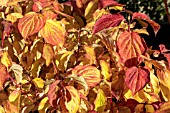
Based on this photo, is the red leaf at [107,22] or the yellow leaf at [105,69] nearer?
the red leaf at [107,22]

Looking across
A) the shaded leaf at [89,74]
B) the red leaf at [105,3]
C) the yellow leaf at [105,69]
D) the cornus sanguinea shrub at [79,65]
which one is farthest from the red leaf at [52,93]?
the red leaf at [105,3]

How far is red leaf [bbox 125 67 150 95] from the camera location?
99 centimetres

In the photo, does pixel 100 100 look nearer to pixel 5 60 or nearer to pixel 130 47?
pixel 130 47

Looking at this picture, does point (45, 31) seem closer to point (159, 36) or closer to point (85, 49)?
point (85, 49)

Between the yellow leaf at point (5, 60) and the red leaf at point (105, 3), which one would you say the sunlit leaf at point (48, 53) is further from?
the red leaf at point (105, 3)

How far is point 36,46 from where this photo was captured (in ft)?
4.15

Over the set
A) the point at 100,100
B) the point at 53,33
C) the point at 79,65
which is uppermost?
the point at 53,33

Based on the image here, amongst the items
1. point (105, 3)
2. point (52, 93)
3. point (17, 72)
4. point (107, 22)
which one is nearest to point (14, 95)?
point (17, 72)

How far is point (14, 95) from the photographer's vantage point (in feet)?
3.76

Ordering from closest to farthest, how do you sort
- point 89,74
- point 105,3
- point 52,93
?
point 52,93, point 89,74, point 105,3

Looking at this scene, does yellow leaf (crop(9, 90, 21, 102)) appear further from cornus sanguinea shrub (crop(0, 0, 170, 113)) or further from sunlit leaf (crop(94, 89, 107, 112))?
sunlit leaf (crop(94, 89, 107, 112))

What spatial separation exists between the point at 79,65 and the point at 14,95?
216mm

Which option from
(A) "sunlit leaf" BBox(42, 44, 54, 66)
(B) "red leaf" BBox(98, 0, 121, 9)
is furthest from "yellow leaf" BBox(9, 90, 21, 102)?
(B) "red leaf" BBox(98, 0, 121, 9)

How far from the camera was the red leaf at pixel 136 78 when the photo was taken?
993 millimetres
